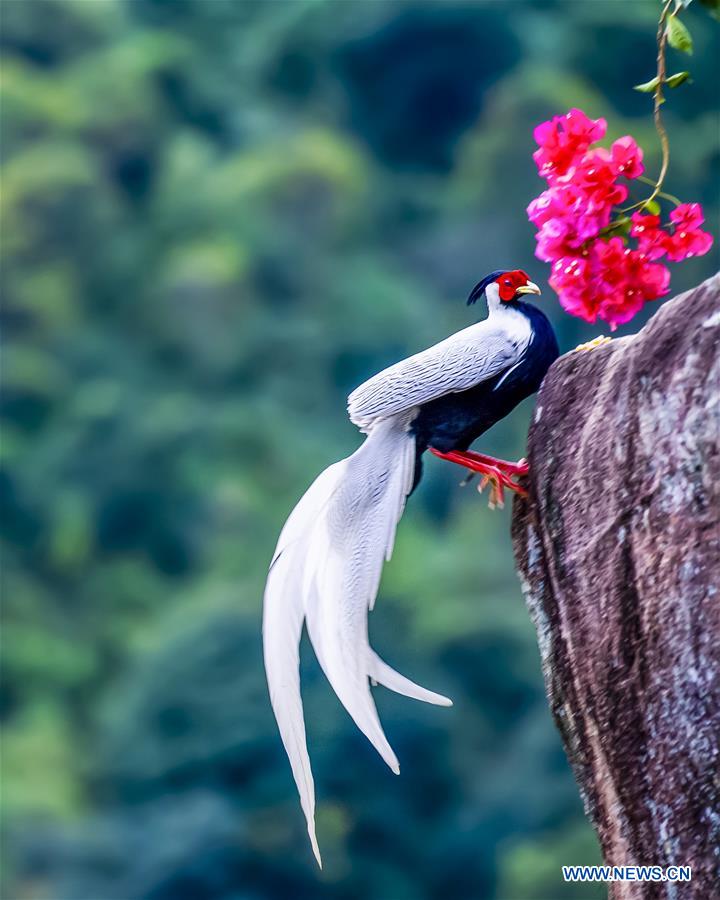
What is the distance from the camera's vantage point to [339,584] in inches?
53.6

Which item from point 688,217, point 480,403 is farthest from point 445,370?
point 688,217

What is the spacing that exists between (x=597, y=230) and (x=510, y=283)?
0.12m

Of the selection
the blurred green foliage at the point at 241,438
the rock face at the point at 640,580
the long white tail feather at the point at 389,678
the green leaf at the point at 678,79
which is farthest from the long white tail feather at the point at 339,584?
the blurred green foliage at the point at 241,438

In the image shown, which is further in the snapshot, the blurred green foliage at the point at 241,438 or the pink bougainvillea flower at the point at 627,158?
the blurred green foliage at the point at 241,438

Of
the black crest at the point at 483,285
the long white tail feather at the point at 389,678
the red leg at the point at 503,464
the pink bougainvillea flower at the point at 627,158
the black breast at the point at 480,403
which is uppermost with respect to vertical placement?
the pink bougainvillea flower at the point at 627,158

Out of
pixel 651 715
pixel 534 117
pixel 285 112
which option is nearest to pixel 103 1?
pixel 285 112

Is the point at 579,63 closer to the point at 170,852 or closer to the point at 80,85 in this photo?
the point at 80,85

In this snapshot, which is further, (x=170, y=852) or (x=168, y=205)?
(x=168, y=205)

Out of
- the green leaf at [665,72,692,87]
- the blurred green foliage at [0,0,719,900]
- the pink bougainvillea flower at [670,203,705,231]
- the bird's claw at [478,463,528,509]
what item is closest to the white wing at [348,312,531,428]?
the bird's claw at [478,463,528,509]

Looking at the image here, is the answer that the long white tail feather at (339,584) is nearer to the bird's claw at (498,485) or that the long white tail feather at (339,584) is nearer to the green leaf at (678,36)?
the bird's claw at (498,485)

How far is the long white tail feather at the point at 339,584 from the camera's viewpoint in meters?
1.35

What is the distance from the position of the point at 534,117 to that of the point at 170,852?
3.36m

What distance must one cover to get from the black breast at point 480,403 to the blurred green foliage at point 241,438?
8.82 feet

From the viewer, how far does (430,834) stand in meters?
4.57
